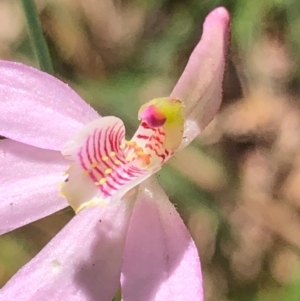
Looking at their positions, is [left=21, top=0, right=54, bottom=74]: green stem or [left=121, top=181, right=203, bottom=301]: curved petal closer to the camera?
[left=121, top=181, right=203, bottom=301]: curved petal

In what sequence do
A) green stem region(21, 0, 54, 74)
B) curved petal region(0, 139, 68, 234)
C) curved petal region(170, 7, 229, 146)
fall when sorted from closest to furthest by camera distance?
curved petal region(170, 7, 229, 146) → curved petal region(0, 139, 68, 234) → green stem region(21, 0, 54, 74)

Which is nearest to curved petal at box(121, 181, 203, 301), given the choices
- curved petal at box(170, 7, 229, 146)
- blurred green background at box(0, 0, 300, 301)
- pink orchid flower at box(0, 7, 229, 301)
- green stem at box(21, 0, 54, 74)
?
pink orchid flower at box(0, 7, 229, 301)

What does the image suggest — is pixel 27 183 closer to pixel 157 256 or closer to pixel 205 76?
pixel 157 256

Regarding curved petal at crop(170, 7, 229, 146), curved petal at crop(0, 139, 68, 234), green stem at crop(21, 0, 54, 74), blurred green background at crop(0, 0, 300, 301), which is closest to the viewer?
curved petal at crop(170, 7, 229, 146)

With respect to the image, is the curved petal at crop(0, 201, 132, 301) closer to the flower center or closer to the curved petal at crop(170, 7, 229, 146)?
the flower center

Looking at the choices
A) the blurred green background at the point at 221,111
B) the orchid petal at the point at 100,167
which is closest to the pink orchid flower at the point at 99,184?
the orchid petal at the point at 100,167

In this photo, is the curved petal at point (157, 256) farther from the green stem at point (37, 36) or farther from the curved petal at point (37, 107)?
the green stem at point (37, 36)
